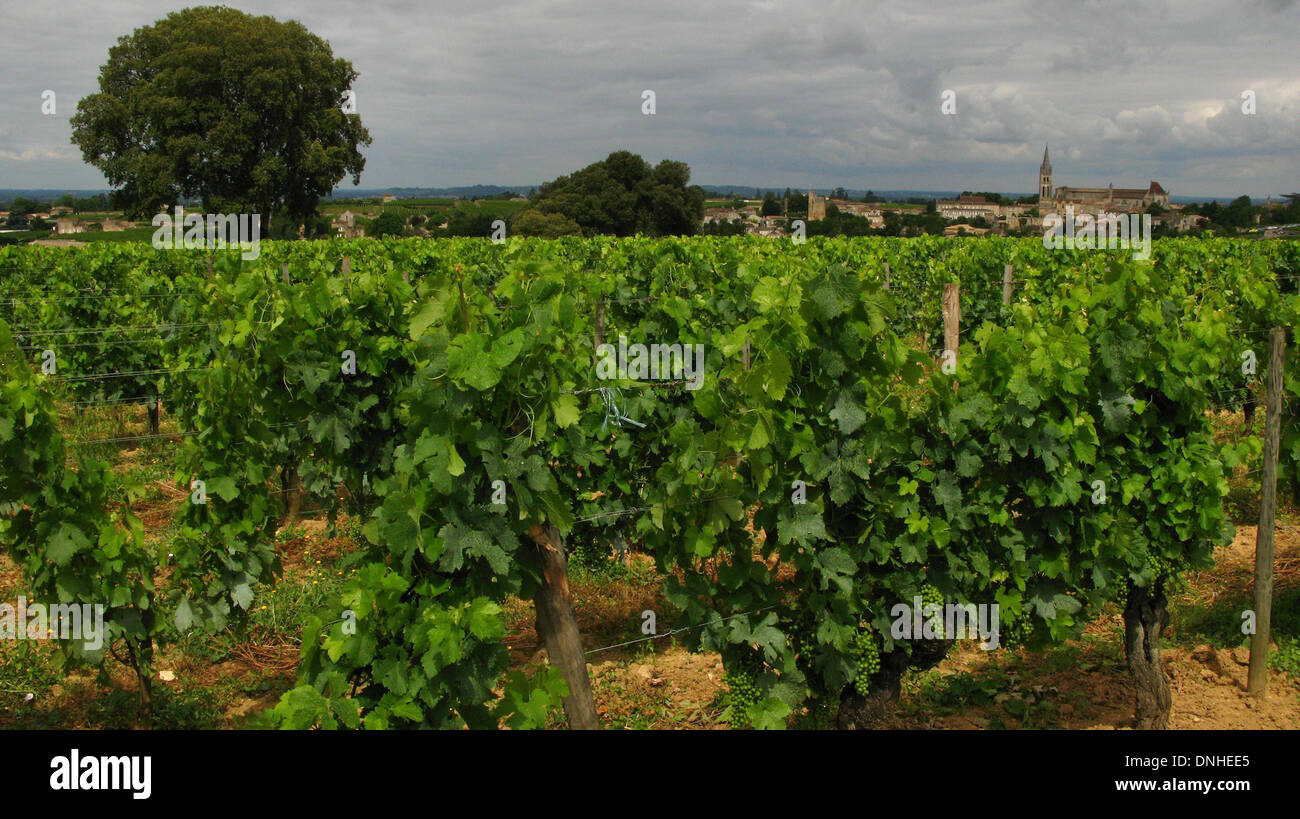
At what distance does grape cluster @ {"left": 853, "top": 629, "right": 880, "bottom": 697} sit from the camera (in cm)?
364

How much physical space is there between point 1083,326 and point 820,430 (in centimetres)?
146

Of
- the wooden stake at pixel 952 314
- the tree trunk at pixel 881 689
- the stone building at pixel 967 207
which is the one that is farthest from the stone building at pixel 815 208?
the tree trunk at pixel 881 689

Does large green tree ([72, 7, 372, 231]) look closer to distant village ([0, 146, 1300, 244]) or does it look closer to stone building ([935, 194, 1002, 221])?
distant village ([0, 146, 1300, 244])

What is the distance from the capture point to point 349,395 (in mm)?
4996

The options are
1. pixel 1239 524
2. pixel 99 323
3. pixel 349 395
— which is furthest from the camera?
pixel 99 323

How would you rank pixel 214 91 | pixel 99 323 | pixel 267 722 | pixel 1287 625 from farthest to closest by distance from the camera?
pixel 214 91
pixel 99 323
pixel 1287 625
pixel 267 722

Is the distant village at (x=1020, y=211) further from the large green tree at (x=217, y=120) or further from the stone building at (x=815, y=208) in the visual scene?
the large green tree at (x=217, y=120)

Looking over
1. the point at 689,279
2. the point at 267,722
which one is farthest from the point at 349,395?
the point at 689,279

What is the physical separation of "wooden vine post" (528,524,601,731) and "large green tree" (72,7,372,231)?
3951 centimetres

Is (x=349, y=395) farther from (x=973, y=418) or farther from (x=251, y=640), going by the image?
(x=973, y=418)

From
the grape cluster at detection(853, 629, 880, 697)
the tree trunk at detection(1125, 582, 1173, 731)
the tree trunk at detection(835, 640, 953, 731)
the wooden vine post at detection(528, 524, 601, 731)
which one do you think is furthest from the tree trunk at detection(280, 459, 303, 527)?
the tree trunk at detection(1125, 582, 1173, 731)

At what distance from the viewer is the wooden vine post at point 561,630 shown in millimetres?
3123

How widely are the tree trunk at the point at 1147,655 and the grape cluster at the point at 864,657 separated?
1579 millimetres
